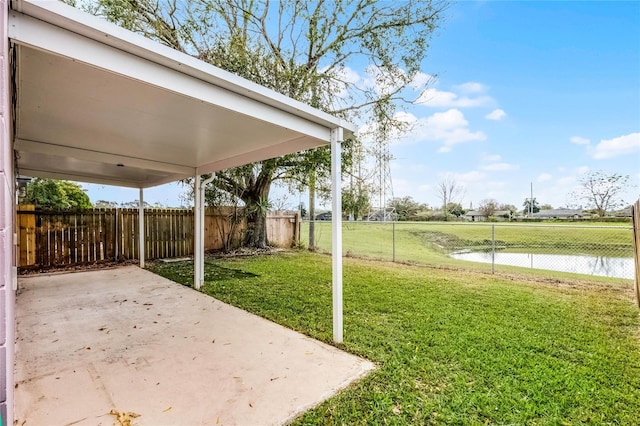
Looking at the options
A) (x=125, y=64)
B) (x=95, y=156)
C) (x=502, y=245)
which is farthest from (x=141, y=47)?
(x=502, y=245)

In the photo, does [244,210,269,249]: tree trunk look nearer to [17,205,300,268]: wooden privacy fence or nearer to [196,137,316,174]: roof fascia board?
[17,205,300,268]: wooden privacy fence

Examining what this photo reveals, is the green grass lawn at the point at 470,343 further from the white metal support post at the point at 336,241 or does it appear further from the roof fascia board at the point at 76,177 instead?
the roof fascia board at the point at 76,177

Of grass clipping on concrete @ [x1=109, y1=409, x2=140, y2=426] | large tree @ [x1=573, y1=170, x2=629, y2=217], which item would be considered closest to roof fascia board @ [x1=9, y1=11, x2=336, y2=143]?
grass clipping on concrete @ [x1=109, y1=409, x2=140, y2=426]

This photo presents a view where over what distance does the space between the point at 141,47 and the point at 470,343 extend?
3.89 metres

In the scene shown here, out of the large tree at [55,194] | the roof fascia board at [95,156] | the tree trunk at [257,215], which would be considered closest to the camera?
the roof fascia board at [95,156]

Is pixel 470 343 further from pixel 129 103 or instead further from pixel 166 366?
pixel 129 103

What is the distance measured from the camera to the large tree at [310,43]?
25.2 ft

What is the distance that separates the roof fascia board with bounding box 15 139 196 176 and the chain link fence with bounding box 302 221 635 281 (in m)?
5.88

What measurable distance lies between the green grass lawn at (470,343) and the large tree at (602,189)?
20677mm

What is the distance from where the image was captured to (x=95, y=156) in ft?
15.5

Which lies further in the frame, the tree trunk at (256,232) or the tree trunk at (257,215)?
the tree trunk at (256,232)

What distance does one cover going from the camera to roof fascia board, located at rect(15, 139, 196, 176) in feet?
13.7

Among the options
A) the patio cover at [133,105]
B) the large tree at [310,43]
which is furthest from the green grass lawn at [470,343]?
the large tree at [310,43]

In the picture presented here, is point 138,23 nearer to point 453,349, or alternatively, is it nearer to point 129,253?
point 129,253
